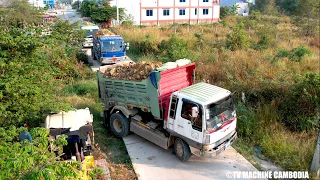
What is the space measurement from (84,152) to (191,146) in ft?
8.21

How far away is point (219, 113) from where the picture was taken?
6566mm

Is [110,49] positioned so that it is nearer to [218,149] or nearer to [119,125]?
[119,125]

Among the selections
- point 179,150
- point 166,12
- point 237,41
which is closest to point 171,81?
point 179,150

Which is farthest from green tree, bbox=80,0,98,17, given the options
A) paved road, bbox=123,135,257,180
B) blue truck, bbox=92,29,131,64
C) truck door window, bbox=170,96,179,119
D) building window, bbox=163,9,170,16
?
truck door window, bbox=170,96,179,119

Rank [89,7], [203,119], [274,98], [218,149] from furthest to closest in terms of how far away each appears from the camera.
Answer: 1. [89,7]
2. [274,98]
3. [218,149]
4. [203,119]

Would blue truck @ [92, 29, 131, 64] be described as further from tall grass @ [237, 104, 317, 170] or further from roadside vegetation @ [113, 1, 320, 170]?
tall grass @ [237, 104, 317, 170]

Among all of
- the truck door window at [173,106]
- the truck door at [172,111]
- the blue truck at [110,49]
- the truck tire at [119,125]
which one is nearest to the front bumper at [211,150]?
the truck door at [172,111]

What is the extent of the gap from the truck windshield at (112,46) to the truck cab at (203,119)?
10374 millimetres

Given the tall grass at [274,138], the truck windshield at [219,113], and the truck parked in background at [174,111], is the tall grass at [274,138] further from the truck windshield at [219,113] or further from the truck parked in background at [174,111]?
the truck windshield at [219,113]

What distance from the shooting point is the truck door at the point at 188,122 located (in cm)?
631

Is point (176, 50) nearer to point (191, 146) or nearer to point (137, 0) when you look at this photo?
point (191, 146)

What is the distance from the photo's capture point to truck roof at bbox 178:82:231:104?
638cm

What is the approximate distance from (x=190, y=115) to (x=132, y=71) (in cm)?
239

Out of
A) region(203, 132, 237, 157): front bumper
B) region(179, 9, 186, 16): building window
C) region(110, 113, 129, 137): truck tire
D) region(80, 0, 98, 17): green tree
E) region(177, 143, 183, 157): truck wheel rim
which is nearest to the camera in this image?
region(203, 132, 237, 157): front bumper
